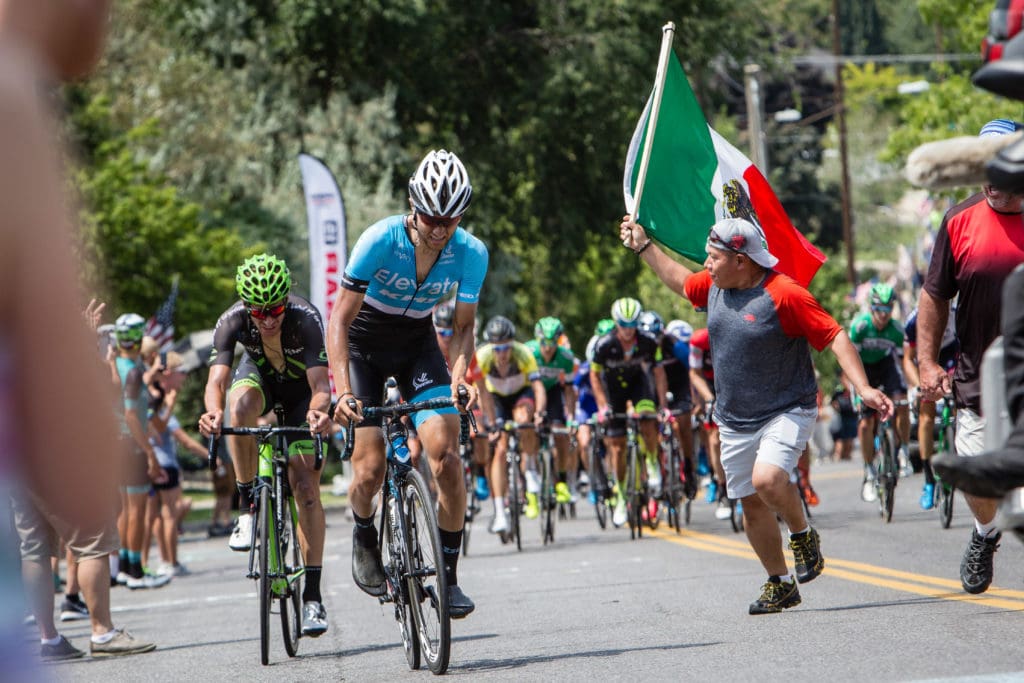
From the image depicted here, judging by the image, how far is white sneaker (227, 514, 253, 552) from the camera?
8.20 m

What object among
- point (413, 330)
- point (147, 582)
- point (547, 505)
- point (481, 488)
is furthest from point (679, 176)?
point (481, 488)

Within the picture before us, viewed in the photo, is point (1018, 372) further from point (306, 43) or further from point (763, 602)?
point (306, 43)

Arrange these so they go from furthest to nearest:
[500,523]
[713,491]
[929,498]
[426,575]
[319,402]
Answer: [713,491], [500,523], [929,498], [319,402], [426,575]

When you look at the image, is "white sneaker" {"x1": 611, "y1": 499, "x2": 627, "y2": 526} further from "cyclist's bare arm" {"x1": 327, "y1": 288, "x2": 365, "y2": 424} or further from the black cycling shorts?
"cyclist's bare arm" {"x1": 327, "y1": 288, "x2": 365, "y2": 424}

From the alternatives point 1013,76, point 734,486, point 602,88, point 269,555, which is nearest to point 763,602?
point 734,486

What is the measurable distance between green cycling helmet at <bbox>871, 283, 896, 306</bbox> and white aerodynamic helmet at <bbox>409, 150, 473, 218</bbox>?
28.7 feet

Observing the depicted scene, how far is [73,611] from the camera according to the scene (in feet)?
38.9

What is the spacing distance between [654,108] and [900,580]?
3.26 meters

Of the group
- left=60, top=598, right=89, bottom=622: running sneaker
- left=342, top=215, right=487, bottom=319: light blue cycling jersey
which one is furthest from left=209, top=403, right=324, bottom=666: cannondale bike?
left=60, top=598, right=89, bottom=622: running sneaker

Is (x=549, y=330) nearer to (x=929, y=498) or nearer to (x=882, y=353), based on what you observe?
(x=882, y=353)

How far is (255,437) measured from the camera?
8531 mm

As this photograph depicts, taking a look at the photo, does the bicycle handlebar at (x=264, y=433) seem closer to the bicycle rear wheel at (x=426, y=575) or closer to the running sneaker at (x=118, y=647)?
the bicycle rear wheel at (x=426, y=575)

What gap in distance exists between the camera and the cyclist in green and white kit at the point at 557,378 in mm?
18078

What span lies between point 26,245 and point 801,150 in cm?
7289
